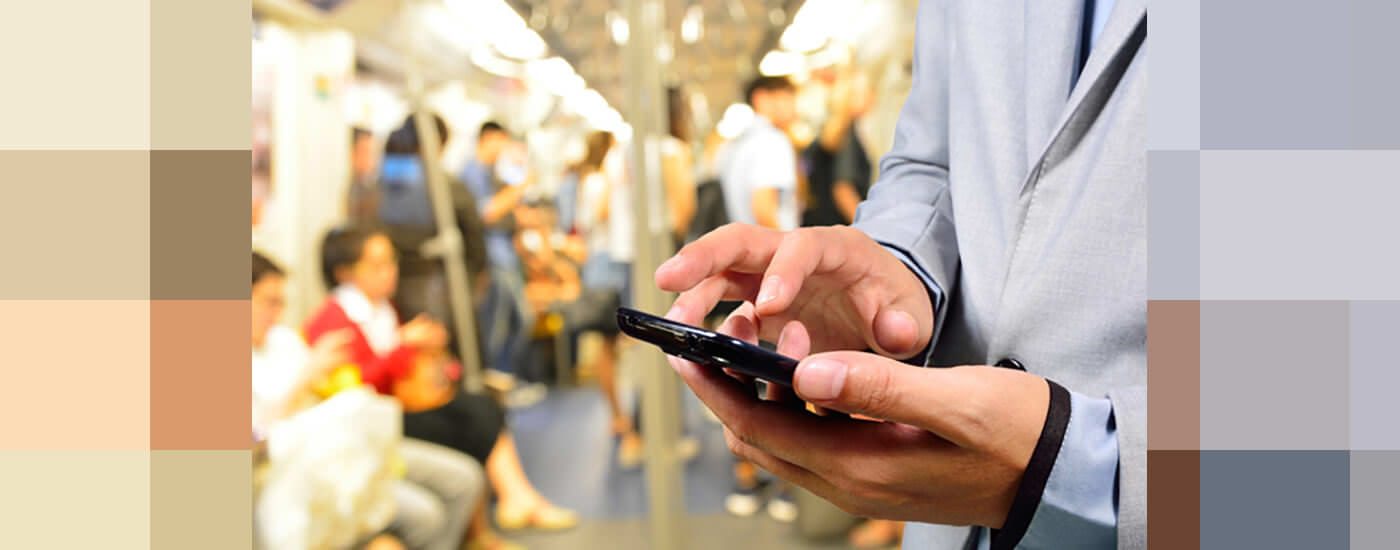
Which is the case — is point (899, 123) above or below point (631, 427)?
above

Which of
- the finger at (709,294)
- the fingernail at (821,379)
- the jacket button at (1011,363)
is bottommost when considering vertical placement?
the jacket button at (1011,363)

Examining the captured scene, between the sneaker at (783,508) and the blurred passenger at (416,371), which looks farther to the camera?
the sneaker at (783,508)

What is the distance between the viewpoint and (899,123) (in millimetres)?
500

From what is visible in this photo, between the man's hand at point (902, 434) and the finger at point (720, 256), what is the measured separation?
38 millimetres

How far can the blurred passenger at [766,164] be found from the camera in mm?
1208

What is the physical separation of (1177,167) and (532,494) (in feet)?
5.07

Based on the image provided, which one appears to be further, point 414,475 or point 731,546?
point 731,546
